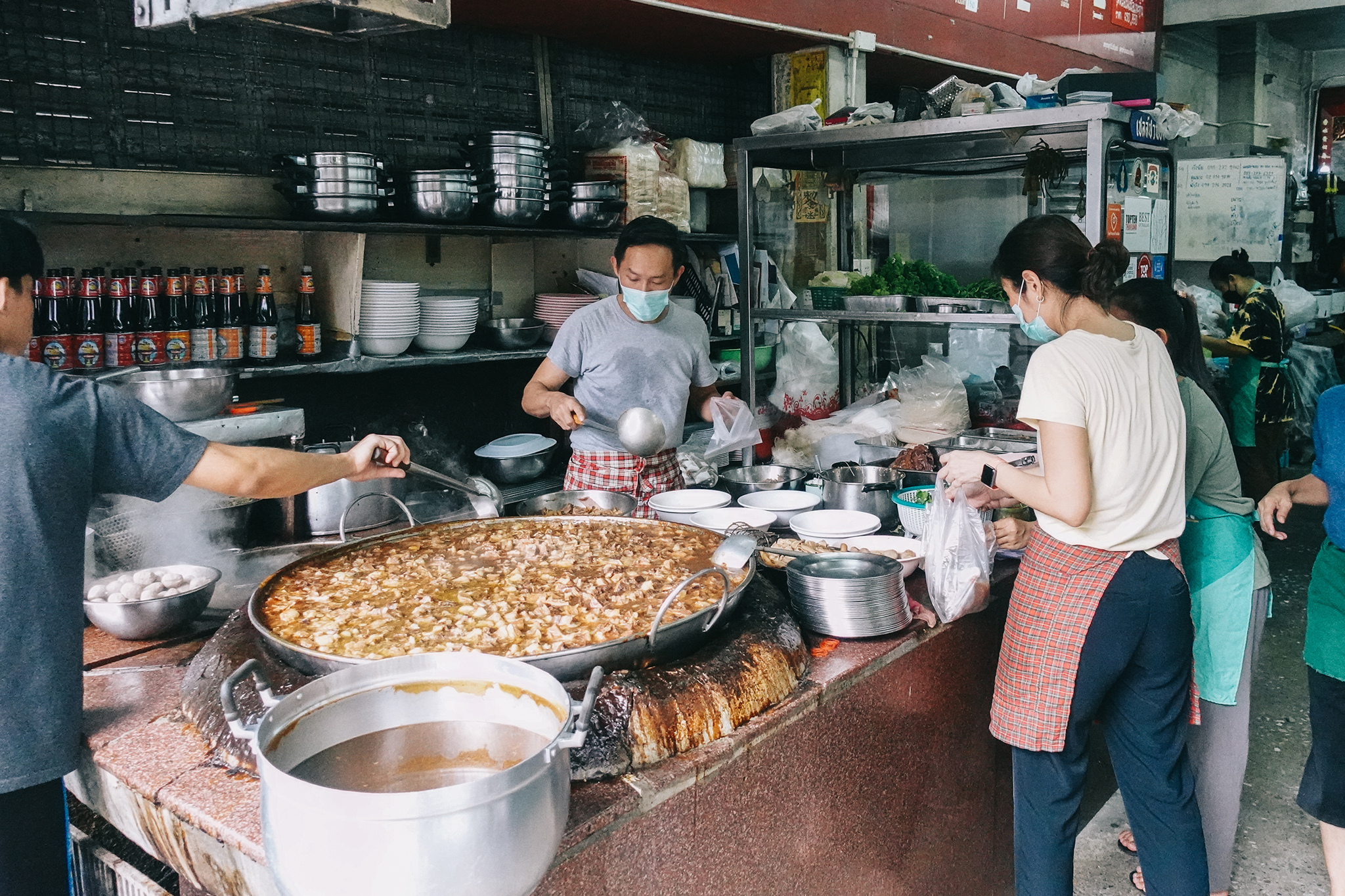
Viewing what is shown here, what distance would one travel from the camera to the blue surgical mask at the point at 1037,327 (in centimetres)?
259

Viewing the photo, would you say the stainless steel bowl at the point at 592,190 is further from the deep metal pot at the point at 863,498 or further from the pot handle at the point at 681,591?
the pot handle at the point at 681,591

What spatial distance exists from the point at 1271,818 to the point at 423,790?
12.0 ft

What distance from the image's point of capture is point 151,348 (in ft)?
10.5

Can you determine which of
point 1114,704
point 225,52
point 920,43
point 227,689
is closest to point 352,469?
point 227,689

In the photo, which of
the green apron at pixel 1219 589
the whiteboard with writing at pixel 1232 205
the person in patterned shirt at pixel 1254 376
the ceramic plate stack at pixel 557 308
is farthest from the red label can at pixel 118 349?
the whiteboard with writing at pixel 1232 205

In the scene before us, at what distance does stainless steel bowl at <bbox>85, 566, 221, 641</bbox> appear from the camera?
216cm

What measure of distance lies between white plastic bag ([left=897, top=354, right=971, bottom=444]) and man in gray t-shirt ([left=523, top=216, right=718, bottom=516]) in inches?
43.4

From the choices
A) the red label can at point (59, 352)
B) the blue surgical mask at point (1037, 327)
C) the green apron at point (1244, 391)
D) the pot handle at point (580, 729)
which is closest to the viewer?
the pot handle at point (580, 729)

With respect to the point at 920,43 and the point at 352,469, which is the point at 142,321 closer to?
the point at 352,469

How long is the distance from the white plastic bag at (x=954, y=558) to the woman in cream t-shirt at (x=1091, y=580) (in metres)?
0.10

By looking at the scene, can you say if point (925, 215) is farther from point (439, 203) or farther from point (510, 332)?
point (439, 203)

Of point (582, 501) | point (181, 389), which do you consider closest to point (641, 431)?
point (582, 501)

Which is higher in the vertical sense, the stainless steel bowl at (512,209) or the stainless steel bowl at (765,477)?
the stainless steel bowl at (512,209)

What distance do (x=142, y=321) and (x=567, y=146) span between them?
231cm
